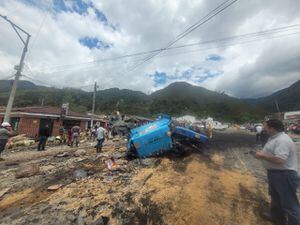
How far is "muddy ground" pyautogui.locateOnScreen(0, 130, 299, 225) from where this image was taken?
12.2 ft

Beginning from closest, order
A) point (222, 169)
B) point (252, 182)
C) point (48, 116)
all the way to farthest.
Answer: point (252, 182), point (222, 169), point (48, 116)

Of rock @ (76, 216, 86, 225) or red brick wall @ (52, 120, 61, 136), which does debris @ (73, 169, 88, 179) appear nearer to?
rock @ (76, 216, 86, 225)

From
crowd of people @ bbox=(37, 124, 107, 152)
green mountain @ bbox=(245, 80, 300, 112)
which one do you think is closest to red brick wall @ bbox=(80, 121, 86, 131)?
crowd of people @ bbox=(37, 124, 107, 152)

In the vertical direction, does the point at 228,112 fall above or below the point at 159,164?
above

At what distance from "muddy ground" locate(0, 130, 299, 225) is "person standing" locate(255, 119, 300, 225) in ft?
2.12

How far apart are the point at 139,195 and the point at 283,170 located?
116 inches

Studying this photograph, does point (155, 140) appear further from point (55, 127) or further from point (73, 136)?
point (55, 127)

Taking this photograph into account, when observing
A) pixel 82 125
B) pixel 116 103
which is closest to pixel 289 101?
pixel 116 103

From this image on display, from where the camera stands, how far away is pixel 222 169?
23.2ft

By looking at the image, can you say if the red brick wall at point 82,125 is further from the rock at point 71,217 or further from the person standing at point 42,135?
the rock at point 71,217

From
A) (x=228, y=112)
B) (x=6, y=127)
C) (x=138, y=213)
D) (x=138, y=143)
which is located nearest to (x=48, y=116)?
(x=6, y=127)

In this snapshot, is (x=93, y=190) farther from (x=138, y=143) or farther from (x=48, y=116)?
(x=48, y=116)

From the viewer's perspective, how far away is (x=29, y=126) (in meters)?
21.5

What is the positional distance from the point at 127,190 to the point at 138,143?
3.20m
